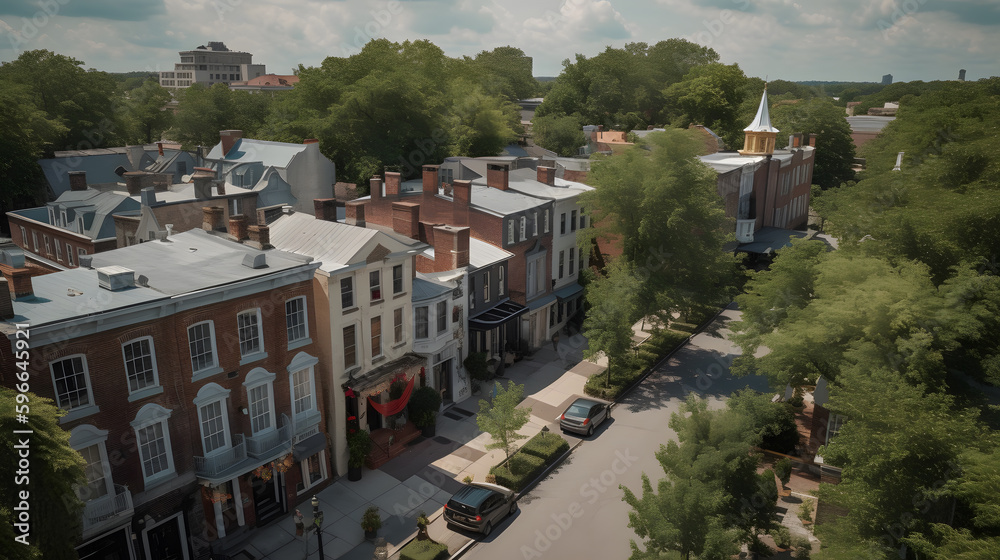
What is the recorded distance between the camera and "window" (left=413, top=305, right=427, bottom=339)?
29577 millimetres

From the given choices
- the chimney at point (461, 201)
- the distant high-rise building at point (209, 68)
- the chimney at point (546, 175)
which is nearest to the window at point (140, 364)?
the chimney at point (461, 201)

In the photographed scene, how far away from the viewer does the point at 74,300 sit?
1856 cm

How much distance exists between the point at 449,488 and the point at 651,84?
7962 centimetres

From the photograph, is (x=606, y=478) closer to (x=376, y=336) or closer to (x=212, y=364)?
(x=376, y=336)

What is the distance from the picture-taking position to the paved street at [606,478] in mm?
22328

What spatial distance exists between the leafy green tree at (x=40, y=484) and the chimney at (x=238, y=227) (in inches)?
508

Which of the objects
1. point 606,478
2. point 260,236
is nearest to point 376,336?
point 260,236

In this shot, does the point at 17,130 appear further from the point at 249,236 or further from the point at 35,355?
the point at 35,355

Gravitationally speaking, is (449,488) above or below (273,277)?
below

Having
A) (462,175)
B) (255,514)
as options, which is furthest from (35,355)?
(462,175)

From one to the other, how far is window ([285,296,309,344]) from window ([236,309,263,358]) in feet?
3.83

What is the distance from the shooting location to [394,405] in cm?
2762

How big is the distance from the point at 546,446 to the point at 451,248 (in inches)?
428

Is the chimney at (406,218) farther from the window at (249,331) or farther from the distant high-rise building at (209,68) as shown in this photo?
the distant high-rise building at (209,68)
